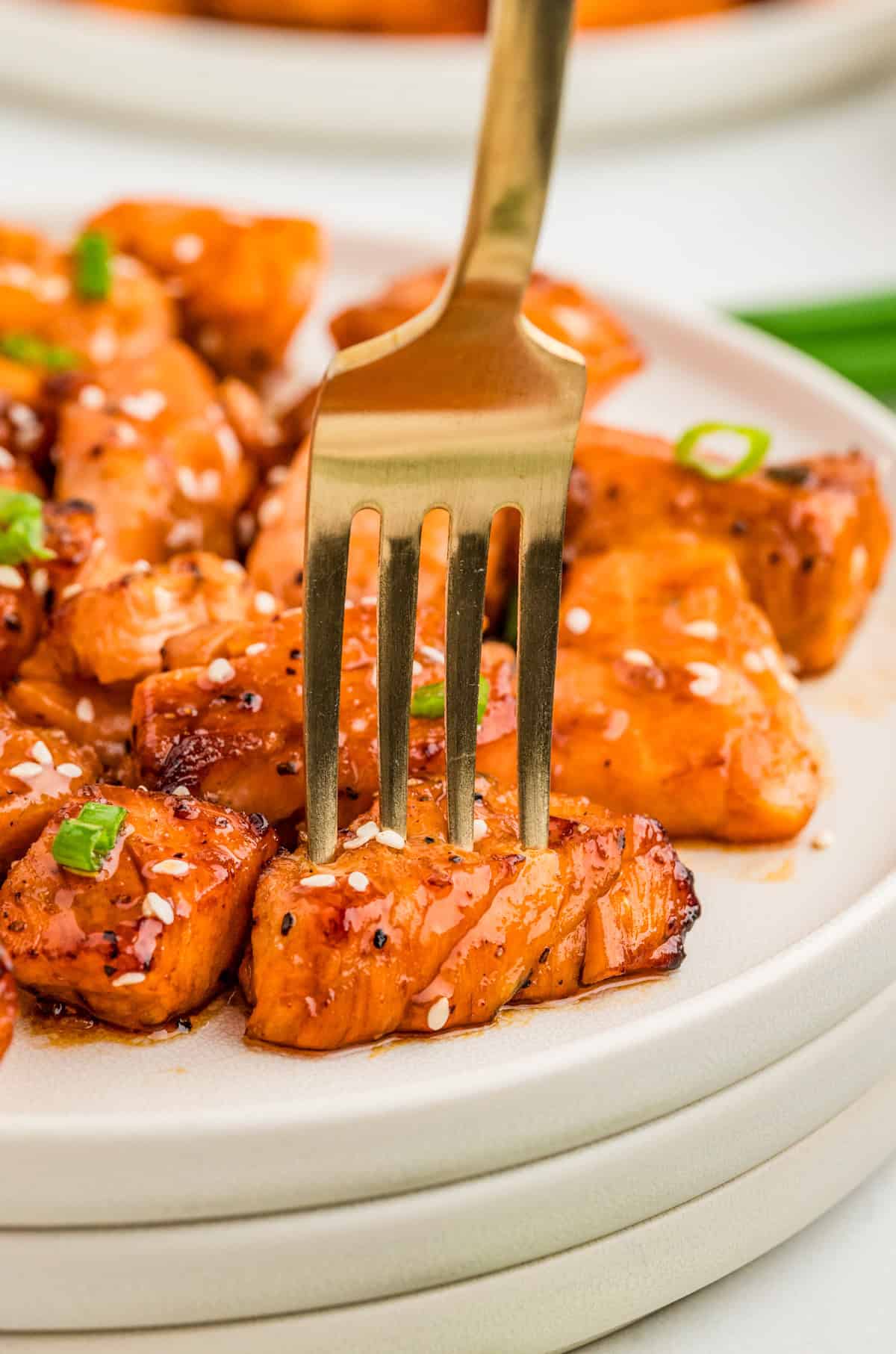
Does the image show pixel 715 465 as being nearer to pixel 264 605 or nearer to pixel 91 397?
pixel 264 605

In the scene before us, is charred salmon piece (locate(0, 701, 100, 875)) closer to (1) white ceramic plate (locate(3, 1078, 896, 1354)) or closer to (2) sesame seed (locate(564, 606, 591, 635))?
(1) white ceramic plate (locate(3, 1078, 896, 1354))

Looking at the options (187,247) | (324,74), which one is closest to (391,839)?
(187,247)

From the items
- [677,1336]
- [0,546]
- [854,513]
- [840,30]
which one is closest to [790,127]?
[840,30]

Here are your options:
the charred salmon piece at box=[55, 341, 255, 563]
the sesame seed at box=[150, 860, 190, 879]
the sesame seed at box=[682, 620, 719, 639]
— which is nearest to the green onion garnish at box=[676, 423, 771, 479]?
the sesame seed at box=[682, 620, 719, 639]

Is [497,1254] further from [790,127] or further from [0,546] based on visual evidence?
[790,127]

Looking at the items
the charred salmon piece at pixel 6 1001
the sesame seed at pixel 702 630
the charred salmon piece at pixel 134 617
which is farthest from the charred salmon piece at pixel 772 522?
the charred salmon piece at pixel 6 1001

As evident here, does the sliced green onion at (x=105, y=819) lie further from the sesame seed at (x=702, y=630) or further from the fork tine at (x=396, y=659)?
the sesame seed at (x=702, y=630)
